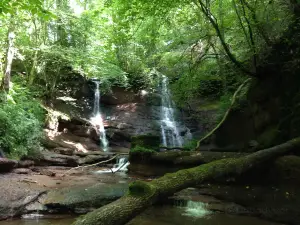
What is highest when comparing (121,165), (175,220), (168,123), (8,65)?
(8,65)

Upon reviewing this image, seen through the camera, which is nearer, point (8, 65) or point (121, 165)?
point (8, 65)

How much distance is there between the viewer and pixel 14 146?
31.3ft

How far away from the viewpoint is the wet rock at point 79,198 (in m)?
5.23

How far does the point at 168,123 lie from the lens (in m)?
19.2

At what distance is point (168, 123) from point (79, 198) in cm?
1395

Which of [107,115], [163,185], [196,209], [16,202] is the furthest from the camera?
[107,115]

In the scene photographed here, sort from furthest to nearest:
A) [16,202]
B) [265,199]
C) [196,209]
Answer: [265,199], [196,209], [16,202]

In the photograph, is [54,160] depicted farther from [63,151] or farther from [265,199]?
[265,199]

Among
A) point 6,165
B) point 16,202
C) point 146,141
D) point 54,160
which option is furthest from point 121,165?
point 16,202

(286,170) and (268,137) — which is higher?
(268,137)

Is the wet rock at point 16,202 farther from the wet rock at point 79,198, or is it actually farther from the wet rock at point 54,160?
the wet rock at point 54,160

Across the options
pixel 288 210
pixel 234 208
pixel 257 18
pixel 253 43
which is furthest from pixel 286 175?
pixel 257 18

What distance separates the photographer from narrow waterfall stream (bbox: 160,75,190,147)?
1772 centimetres

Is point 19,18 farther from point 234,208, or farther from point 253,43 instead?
point 234,208
